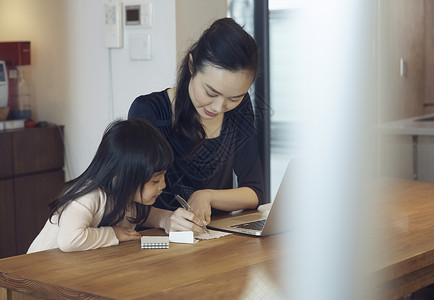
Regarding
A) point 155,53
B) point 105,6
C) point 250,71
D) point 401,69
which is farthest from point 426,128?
point 250,71

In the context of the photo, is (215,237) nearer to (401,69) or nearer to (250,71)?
(250,71)

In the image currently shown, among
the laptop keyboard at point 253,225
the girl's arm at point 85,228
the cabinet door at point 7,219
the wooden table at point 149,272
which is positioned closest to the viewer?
the wooden table at point 149,272

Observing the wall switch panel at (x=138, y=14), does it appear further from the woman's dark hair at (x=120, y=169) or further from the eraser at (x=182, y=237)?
the eraser at (x=182, y=237)

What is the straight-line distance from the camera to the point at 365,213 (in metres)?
0.29

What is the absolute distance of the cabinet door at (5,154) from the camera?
A: 254cm

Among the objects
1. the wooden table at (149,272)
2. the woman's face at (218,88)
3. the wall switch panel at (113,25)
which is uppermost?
the wall switch panel at (113,25)

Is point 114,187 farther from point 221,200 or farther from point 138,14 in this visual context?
point 138,14

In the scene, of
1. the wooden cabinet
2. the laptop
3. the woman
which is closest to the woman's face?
the woman

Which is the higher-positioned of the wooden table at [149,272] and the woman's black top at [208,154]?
the woman's black top at [208,154]

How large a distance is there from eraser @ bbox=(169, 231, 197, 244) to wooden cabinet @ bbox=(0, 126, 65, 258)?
150 cm

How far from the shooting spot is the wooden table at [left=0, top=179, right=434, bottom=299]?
2.82ft

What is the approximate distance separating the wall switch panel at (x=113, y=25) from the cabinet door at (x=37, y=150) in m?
0.53

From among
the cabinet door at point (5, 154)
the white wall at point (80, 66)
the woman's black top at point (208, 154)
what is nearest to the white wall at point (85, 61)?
the white wall at point (80, 66)

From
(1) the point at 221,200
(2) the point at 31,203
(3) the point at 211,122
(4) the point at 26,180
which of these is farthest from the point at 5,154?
(1) the point at 221,200
